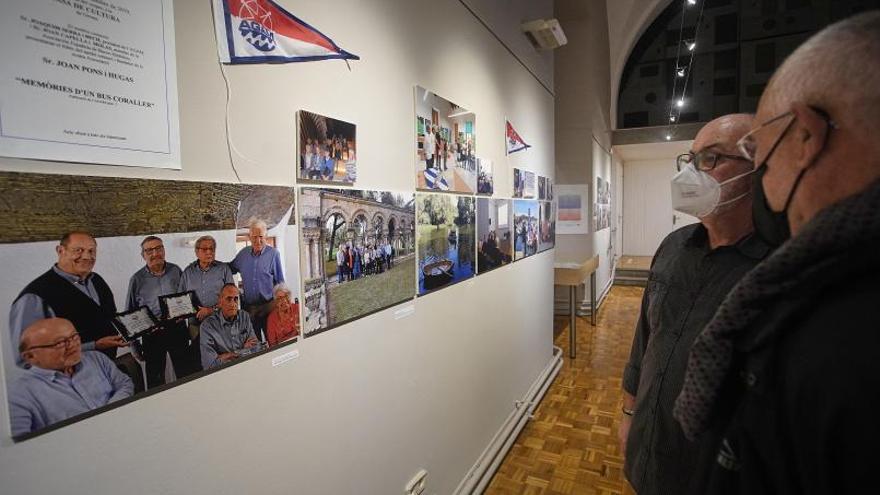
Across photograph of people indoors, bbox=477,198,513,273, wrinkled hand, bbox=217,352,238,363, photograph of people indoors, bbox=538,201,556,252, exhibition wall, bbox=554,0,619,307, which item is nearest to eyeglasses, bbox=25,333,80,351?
wrinkled hand, bbox=217,352,238,363

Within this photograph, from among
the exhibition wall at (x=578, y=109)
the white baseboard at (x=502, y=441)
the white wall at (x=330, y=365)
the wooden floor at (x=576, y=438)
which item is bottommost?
the wooden floor at (x=576, y=438)

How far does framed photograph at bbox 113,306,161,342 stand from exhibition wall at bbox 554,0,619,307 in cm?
697

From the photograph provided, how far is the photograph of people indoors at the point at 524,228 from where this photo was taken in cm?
338

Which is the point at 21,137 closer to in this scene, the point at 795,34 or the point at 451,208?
A: the point at 451,208

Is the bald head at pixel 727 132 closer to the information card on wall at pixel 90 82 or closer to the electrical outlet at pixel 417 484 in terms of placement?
the information card on wall at pixel 90 82

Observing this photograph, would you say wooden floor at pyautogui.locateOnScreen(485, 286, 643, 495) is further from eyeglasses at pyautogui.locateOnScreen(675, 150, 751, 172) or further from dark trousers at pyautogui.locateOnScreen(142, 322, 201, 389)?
dark trousers at pyautogui.locateOnScreen(142, 322, 201, 389)

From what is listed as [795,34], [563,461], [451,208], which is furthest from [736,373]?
[795,34]

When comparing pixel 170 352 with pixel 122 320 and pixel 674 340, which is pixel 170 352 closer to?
pixel 122 320

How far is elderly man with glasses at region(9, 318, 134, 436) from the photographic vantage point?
75 cm

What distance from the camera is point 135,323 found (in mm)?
912

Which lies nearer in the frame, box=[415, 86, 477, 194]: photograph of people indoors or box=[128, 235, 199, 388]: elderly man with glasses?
box=[128, 235, 199, 388]: elderly man with glasses

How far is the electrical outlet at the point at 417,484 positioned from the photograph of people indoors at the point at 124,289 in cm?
115

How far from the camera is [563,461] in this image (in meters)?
3.04

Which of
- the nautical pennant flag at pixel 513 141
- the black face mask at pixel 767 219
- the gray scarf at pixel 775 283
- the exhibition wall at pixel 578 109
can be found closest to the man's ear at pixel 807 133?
the gray scarf at pixel 775 283
